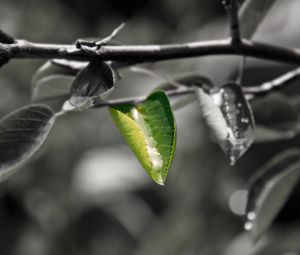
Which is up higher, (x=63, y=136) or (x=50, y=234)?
(x=63, y=136)

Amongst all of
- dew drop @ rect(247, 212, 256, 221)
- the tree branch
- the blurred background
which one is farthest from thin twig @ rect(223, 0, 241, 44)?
the blurred background

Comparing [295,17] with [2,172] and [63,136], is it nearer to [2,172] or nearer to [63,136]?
[63,136]

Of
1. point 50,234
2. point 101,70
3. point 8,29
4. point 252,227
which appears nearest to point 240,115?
point 101,70

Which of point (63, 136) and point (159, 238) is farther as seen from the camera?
point (63, 136)

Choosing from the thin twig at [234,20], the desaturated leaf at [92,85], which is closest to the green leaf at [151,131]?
the desaturated leaf at [92,85]

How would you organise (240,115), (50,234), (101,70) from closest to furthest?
(101,70)
(240,115)
(50,234)

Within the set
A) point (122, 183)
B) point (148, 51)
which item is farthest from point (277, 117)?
point (122, 183)

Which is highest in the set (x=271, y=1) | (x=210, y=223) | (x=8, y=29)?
(x=8, y=29)
